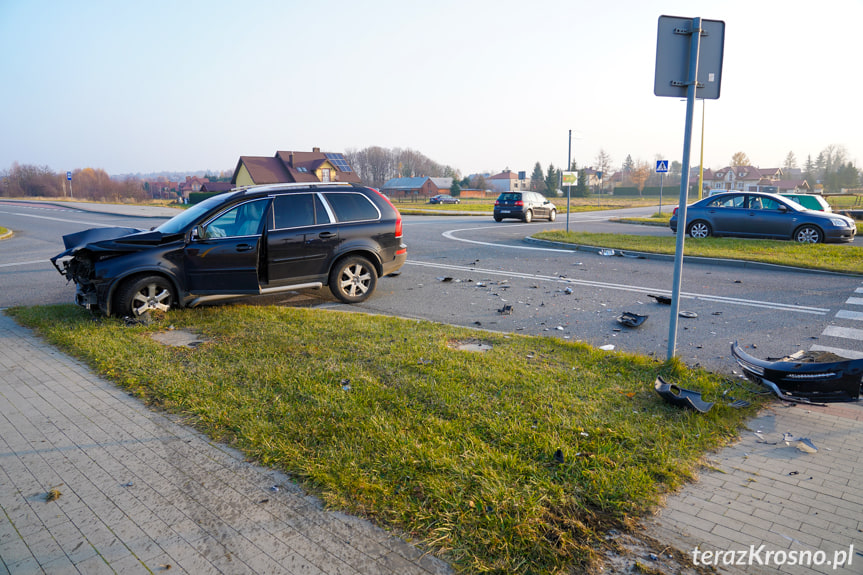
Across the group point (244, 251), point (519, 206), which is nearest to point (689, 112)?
point (244, 251)

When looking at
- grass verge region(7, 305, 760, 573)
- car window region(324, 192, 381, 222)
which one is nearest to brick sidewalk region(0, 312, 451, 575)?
grass verge region(7, 305, 760, 573)

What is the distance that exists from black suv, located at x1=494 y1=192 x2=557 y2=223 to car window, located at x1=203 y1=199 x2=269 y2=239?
20260mm

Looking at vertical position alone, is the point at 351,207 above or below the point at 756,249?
above

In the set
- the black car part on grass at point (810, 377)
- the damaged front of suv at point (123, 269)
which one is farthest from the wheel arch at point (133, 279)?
the black car part on grass at point (810, 377)

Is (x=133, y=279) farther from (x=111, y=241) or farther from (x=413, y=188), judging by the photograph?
(x=413, y=188)

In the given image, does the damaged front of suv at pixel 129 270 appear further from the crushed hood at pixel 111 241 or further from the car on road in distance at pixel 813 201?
the car on road in distance at pixel 813 201

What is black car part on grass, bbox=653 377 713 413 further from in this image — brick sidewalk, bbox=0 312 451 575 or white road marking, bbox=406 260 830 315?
white road marking, bbox=406 260 830 315

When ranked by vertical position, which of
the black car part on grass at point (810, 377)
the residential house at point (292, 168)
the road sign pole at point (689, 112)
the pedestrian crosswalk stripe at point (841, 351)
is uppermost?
the residential house at point (292, 168)

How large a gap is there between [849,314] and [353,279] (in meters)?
7.32

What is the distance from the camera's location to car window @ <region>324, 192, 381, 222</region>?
845cm

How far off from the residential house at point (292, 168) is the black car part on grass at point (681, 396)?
6228 centimetres

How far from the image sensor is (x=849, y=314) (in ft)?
25.1

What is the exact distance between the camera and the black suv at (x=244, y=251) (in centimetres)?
696

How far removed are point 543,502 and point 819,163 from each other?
16327 centimetres
